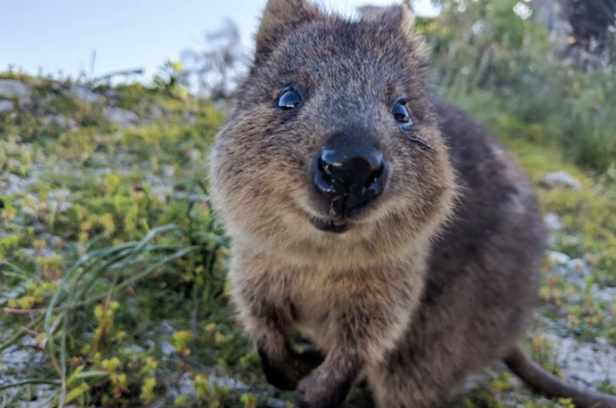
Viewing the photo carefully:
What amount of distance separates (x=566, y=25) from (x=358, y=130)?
5.62 metres

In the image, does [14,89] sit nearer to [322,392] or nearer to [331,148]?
[322,392]

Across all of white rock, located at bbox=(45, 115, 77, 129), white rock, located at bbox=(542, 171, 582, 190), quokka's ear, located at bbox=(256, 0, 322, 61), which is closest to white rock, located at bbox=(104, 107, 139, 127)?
white rock, located at bbox=(45, 115, 77, 129)

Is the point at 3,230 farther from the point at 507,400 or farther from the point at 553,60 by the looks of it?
the point at 553,60

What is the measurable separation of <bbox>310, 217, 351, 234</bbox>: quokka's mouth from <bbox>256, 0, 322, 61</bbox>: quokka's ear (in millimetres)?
1238

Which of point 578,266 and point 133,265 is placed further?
point 578,266

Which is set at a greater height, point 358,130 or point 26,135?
point 358,130

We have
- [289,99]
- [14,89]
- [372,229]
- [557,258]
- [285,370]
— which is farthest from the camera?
[557,258]

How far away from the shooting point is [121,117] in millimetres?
5996

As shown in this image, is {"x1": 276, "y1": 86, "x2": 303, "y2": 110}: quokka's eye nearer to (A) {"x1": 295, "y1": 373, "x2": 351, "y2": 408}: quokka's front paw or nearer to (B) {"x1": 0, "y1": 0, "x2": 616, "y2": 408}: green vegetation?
(B) {"x1": 0, "y1": 0, "x2": 616, "y2": 408}: green vegetation

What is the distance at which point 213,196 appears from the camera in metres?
2.92

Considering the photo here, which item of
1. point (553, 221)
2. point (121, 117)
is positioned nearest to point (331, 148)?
point (121, 117)

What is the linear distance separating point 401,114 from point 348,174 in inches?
34.6

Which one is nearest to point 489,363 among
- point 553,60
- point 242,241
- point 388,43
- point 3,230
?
point 242,241

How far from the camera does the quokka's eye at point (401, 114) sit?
282cm
